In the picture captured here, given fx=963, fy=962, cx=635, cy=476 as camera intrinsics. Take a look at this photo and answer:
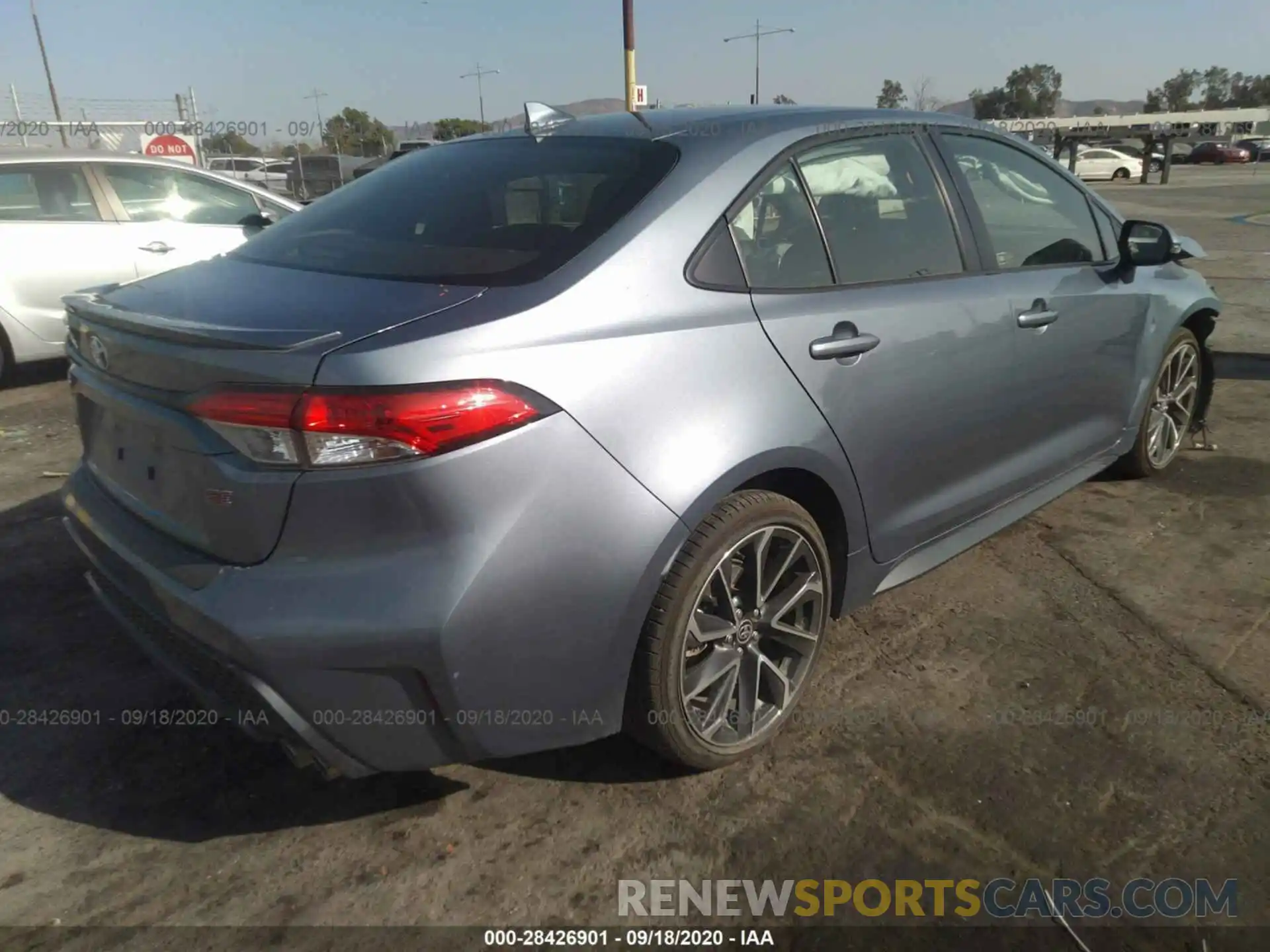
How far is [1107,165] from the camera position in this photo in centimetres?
3669

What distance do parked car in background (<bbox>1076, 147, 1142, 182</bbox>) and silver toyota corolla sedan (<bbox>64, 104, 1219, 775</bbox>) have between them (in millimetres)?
38465

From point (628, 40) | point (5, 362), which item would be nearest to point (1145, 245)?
point (5, 362)

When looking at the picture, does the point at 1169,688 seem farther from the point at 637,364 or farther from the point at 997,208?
the point at 637,364

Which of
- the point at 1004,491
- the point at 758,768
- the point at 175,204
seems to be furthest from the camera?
the point at 175,204

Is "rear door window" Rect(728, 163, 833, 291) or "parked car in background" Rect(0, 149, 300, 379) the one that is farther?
"parked car in background" Rect(0, 149, 300, 379)

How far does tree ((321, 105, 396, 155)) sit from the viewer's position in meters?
42.6

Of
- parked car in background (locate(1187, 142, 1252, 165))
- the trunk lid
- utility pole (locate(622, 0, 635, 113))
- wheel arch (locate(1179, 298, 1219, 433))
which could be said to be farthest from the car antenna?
parked car in background (locate(1187, 142, 1252, 165))

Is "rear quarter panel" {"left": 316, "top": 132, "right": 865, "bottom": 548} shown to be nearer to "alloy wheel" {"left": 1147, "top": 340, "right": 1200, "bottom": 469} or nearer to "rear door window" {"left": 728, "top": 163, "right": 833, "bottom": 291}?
"rear door window" {"left": 728, "top": 163, "right": 833, "bottom": 291}

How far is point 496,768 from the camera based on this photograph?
260 centimetres

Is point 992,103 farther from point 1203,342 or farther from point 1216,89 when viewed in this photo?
point 1203,342

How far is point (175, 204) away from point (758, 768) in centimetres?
642

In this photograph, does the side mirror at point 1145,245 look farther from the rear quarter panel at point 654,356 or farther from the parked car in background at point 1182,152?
the parked car in background at point 1182,152

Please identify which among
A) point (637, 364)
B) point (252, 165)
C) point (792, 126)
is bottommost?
point (252, 165)

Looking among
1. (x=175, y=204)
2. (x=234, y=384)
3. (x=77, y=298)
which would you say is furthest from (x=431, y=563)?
(x=175, y=204)
